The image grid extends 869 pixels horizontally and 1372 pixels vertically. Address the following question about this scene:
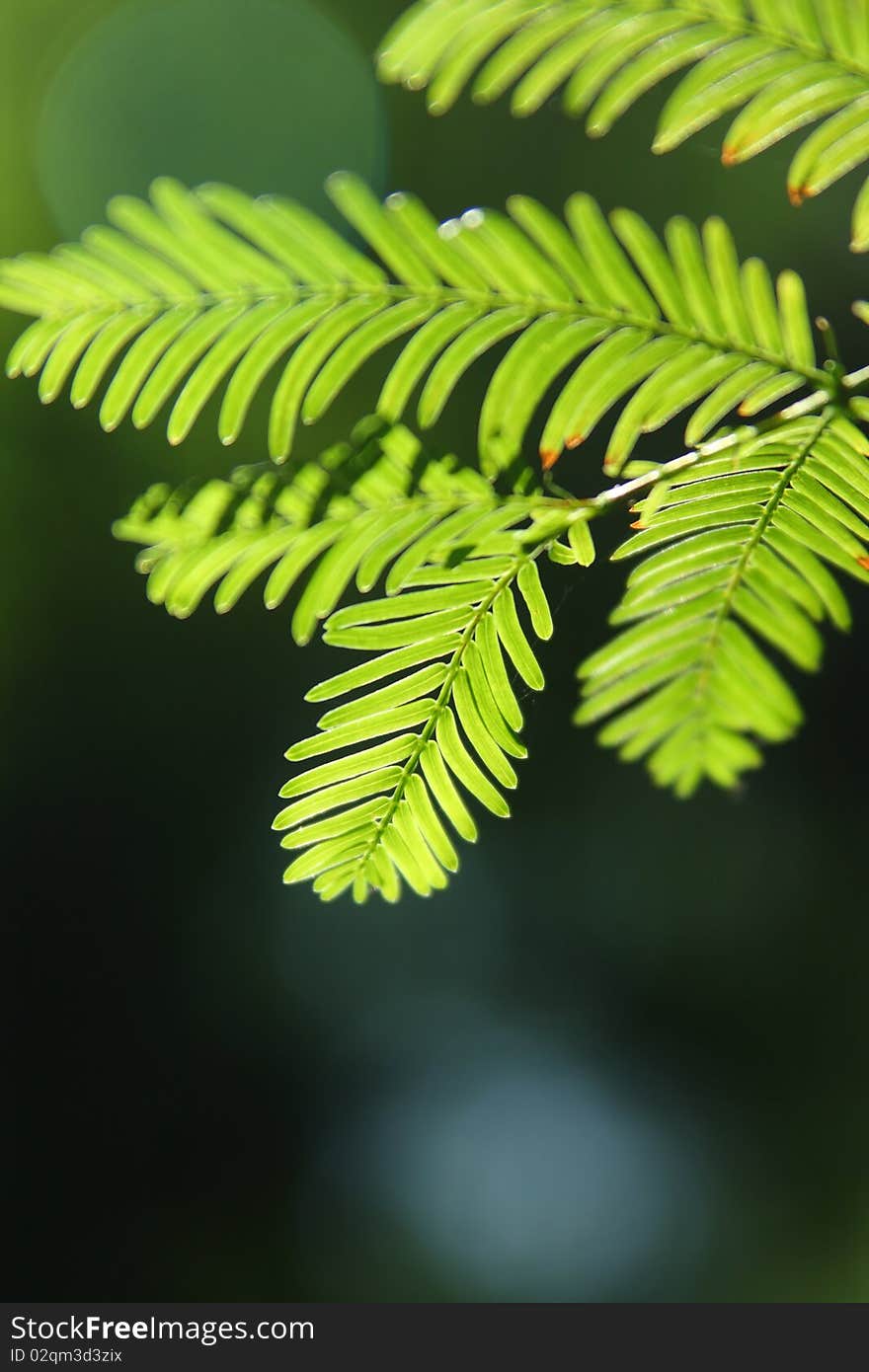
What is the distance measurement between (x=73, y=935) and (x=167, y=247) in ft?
14.0

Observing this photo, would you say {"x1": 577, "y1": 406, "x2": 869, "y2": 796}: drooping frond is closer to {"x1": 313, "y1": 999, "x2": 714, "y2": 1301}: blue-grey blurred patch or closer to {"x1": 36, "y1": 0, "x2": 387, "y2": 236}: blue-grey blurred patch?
{"x1": 36, "y1": 0, "x2": 387, "y2": 236}: blue-grey blurred patch


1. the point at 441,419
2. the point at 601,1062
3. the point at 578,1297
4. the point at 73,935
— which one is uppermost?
the point at 441,419

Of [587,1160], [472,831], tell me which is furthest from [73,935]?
[472,831]

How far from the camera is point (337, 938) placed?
4.41m

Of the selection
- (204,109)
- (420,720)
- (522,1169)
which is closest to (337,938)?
(522,1169)

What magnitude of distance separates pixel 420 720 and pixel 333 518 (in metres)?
0.09

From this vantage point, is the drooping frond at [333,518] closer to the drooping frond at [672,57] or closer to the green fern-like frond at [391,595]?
the green fern-like frond at [391,595]

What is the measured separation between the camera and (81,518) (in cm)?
365

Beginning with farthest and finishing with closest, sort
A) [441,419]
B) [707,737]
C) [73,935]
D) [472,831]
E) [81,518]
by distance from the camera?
[73,935] < [81,518] < [441,419] < [472,831] < [707,737]

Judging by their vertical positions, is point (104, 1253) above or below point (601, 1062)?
below

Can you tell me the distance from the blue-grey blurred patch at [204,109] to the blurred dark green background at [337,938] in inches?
0.6

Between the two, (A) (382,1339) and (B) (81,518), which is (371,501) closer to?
(A) (382,1339)

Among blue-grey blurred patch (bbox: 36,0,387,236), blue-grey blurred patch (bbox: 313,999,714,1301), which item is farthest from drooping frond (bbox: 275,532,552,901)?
blue-grey blurred patch (bbox: 313,999,714,1301)

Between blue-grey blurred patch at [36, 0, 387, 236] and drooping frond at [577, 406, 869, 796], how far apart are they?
348 cm
